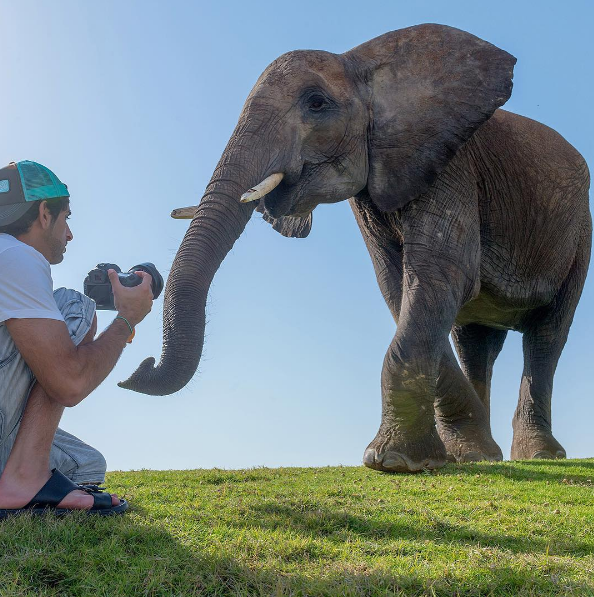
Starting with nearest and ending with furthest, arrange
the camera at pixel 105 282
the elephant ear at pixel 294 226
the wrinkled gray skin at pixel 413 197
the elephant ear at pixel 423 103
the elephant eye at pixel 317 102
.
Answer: the camera at pixel 105 282
the wrinkled gray skin at pixel 413 197
the elephant eye at pixel 317 102
the elephant ear at pixel 423 103
the elephant ear at pixel 294 226

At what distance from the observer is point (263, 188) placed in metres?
7.04

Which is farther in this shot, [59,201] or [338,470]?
[338,470]

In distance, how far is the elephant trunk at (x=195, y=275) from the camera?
5406mm

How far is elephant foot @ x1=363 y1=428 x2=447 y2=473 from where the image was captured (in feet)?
23.3

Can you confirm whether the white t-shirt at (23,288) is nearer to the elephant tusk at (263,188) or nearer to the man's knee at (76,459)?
the man's knee at (76,459)

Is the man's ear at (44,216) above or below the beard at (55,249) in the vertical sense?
above

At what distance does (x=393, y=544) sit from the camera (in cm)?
379

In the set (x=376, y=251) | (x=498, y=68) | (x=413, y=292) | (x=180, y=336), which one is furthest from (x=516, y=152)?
(x=180, y=336)

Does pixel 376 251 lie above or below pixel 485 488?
above

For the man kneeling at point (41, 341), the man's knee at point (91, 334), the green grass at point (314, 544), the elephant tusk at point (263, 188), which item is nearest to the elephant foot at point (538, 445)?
the green grass at point (314, 544)

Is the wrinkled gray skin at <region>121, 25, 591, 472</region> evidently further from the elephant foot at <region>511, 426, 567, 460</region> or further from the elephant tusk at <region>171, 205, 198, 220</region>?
the elephant foot at <region>511, 426, 567, 460</region>

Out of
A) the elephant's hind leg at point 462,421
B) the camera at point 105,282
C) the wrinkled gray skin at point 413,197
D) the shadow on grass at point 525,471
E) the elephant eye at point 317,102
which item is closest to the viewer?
the camera at point 105,282

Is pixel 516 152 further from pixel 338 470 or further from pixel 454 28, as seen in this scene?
pixel 338 470

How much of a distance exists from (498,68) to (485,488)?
4.64 m
